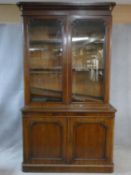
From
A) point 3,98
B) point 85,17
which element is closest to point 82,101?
point 85,17

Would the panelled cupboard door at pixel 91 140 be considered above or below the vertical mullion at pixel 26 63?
below

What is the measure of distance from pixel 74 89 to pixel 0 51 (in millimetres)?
1327

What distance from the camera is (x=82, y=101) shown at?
306 cm

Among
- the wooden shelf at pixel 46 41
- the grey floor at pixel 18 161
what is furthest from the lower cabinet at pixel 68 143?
the wooden shelf at pixel 46 41

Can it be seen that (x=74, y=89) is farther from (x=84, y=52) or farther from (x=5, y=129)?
(x=5, y=129)

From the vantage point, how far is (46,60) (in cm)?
314

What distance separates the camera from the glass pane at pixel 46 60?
9.91 feet

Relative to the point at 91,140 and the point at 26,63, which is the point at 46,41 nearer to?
the point at 26,63

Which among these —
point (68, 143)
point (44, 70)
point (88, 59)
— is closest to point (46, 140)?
point (68, 143)

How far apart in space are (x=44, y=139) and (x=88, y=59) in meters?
1.19

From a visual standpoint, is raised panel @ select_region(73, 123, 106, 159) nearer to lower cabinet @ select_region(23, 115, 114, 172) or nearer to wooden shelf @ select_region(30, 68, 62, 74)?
lower cabinet @ select_region(23, 115, 114, 172)

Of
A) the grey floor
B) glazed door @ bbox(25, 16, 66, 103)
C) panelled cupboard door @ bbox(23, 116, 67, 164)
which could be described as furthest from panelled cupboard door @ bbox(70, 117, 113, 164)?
glazed door @ bbox(25, 16, 66, 103)

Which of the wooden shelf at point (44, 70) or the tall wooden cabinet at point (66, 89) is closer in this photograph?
the tall wooden cabinet at point (66, 89)

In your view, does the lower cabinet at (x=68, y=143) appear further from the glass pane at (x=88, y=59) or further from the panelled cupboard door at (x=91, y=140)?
the glass pane at (x=88, y=59)
